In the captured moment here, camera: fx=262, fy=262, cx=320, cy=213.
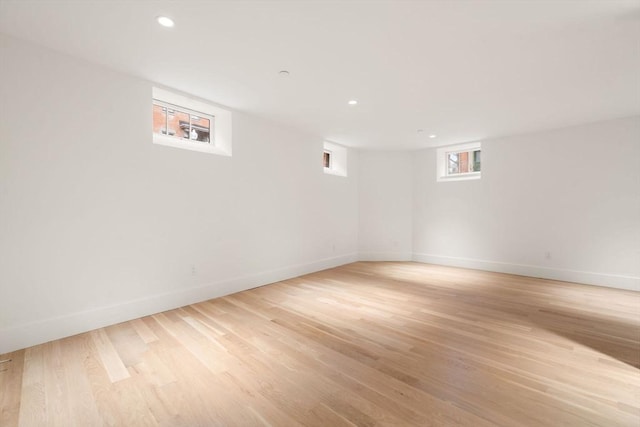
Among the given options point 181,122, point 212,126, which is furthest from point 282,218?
point 181,122

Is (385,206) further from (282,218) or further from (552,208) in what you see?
(552,208)

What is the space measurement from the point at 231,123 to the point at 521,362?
4079 millimetres

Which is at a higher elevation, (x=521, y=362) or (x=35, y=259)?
(x=35, y=259)

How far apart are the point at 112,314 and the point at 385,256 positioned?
5142mm

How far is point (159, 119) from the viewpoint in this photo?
3.28m

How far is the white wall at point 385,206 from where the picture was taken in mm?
6273

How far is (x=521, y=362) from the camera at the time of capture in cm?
204

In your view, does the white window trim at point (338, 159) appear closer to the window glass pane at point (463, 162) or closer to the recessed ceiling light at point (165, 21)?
the window glass pane at point (463, 162)

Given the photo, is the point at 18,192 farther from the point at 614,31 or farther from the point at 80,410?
the point at 614,31

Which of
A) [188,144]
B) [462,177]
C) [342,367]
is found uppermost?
[188,144]

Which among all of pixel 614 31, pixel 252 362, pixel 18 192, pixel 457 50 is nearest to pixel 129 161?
pixel 18 192

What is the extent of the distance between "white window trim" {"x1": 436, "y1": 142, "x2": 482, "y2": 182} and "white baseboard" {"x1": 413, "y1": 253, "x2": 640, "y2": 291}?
5.72ft

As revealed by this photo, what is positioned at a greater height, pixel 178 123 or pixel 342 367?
pixel 178 123

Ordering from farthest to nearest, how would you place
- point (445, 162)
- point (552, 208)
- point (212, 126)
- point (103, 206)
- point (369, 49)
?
point (445, 162)
point (552, 208)
point (212, 126)
point (103, 206)
point (369, 49)
